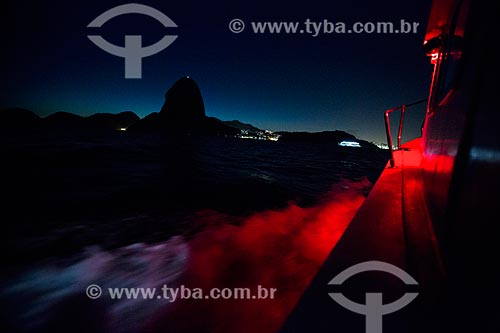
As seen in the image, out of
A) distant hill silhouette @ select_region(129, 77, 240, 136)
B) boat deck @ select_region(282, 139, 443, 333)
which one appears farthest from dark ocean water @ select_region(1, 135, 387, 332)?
distant hill silhouette @ select_region(129, 77, 240, 136)

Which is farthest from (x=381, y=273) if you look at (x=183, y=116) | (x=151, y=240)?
→ (x=183, y=116)

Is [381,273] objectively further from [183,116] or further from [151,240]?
[183,116]

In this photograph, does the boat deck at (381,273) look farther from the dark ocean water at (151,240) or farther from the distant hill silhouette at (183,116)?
the distant hill silhouette at (183,116)

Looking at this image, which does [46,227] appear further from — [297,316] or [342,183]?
[342,183]

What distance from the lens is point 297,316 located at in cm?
100

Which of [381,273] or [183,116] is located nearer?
[381,273]

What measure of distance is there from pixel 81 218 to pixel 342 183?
8.72 meters

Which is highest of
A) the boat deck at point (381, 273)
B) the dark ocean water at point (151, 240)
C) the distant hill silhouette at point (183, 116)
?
the distant hill silhouette at point (183, 116)

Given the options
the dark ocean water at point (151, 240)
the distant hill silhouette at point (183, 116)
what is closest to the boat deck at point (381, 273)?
the dark ocean water at point (151, 240)

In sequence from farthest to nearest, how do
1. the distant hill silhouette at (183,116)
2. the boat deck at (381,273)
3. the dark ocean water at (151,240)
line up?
1. the distant hill silhouette at (183,116)
2. the dark ocean water at (151,240)
3. the boat deck at (381,273)

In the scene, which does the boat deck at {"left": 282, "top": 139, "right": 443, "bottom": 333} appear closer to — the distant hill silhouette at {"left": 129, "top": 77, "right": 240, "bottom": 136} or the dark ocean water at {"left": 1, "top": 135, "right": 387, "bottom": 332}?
the dark ocean water at {"left": 1, "top": 135, "right": 387, "bottom": 332}

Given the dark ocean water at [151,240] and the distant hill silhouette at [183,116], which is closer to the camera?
the dark ocean water at [151,240]

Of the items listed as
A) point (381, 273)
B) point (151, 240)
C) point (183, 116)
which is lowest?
point (151, 240)

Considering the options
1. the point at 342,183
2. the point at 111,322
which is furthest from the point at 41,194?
the point at 342,183
